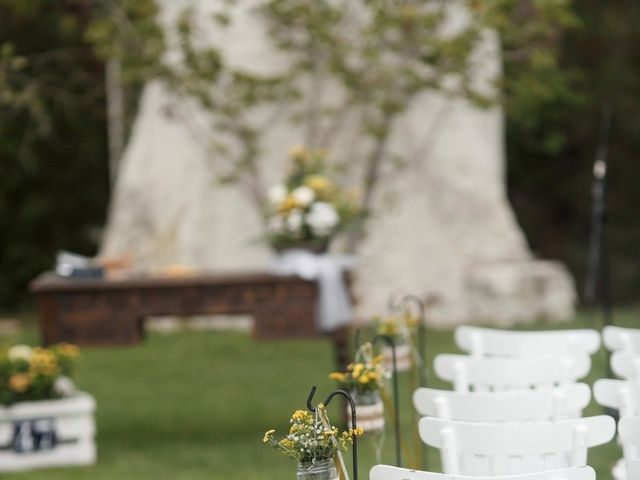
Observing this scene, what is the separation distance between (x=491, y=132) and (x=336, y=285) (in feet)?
17.8

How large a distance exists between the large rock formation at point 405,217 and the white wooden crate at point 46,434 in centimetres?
462

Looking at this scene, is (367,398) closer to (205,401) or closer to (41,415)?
(41,415)

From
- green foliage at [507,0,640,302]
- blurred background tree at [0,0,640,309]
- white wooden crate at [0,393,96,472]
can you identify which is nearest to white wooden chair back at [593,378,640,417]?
white wooden crate at [0,393,96,472]

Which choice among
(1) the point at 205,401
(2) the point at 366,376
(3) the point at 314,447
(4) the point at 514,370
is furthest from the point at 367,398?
(1) the point at 205,401

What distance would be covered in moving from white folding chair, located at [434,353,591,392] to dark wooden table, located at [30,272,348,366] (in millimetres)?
2756

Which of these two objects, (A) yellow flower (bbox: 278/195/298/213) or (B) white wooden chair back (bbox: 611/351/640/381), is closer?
(B) white wooden chair back (bbox: 611/351/640/381)

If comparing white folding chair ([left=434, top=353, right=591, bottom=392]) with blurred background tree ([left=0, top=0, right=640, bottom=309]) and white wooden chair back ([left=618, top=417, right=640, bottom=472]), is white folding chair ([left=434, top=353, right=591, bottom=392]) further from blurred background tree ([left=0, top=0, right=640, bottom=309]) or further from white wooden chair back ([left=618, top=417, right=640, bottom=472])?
blurred background tree ([left=0, top=0, right=640, bottom=309])

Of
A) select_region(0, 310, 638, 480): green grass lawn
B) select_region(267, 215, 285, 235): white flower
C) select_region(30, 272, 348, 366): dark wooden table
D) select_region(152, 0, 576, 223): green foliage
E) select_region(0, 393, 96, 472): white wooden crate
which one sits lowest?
select_region(0, 310, 638, 480): green grass lawn

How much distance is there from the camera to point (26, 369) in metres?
6.95

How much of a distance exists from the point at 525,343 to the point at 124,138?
1093 centimetres

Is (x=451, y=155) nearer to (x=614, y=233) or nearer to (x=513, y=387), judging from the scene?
(x=614, y=233)

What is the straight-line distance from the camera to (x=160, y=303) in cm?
712

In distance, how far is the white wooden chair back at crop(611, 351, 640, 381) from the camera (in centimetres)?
426

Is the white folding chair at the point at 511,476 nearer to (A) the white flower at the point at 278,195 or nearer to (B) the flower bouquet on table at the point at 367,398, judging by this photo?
(B) the flower bouquet on table at the point at 367,398
